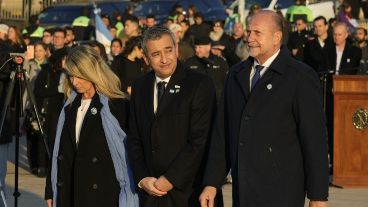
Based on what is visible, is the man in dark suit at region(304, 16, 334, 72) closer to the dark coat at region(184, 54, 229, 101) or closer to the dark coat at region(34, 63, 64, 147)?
the dark coat at region(184, 54, 229, 101)

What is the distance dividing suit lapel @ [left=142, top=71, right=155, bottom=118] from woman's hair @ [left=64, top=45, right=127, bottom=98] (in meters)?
0.30

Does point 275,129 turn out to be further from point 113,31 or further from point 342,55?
point 113,31

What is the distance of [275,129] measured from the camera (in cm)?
749

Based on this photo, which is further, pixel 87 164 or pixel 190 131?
pixel 87 164

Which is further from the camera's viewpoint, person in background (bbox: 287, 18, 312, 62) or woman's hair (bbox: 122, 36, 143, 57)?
person in background (bbox: 287, 18, 312, 62)

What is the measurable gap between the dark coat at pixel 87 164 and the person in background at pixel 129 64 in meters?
6.84

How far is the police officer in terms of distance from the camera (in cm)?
1684

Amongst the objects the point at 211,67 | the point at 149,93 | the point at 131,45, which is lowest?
the point at 211,67

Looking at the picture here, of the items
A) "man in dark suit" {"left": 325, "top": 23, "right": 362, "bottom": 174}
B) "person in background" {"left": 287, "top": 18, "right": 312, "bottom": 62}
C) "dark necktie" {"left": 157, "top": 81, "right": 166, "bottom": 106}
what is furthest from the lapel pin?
"person in background" {"left": 287, "top": 18, "right": 312, "bottom": 62}

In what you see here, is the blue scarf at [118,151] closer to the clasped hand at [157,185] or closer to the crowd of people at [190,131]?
the crowd of people at [190,131]

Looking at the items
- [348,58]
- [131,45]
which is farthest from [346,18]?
[131,45]

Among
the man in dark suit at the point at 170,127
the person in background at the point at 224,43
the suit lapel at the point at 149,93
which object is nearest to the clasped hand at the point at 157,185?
the man in dark suit at the point at 170,127

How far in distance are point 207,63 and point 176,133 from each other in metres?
8.79

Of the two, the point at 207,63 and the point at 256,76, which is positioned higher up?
the point at 256,76
